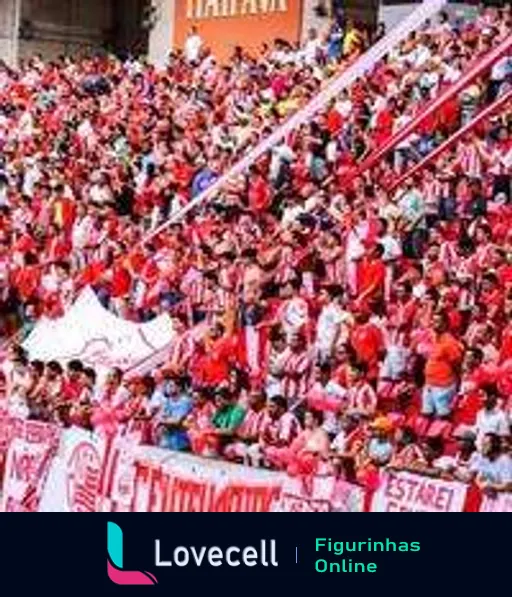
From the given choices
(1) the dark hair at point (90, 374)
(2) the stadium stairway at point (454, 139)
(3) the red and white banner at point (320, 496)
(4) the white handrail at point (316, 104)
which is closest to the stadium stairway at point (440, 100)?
(2) the stadium stairway at point (454, 139)

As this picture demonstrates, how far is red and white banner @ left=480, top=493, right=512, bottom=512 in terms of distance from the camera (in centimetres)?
1125

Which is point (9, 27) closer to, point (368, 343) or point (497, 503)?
point (368, 343)

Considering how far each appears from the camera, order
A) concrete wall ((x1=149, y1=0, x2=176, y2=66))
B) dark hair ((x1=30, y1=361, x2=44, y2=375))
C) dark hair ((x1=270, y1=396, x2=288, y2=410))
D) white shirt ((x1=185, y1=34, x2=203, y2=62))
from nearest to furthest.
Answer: dark hair ((x1=270, y1=396, x2=288, y2=410)), dark hair ((x1=30, y1=361, x2=44, y2=375)), white shirt ((x1=185, y1=34, x2=203, y2=62)), concrete wall ((x1=149, y1=0, x2=176, y2=66))

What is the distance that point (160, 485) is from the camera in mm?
13930

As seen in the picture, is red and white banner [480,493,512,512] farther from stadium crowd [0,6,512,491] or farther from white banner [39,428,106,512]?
white banner [39,428,106,512]

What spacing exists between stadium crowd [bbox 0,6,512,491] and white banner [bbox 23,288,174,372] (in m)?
0.29

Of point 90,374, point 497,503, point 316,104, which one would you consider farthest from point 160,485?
point 316,104

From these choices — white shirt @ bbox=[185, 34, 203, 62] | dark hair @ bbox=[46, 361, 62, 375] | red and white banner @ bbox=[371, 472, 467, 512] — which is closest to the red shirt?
dark hair @ bbox=[46, 361, 62, 375]

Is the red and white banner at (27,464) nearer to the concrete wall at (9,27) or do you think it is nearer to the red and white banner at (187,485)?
the red and white banner at (187,485)

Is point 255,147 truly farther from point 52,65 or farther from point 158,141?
point 52,65

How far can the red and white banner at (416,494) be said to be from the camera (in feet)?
38.2

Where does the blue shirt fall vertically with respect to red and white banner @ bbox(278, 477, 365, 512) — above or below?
above

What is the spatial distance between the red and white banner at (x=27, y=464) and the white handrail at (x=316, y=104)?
21.0 feet

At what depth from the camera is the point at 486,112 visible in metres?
20.1
